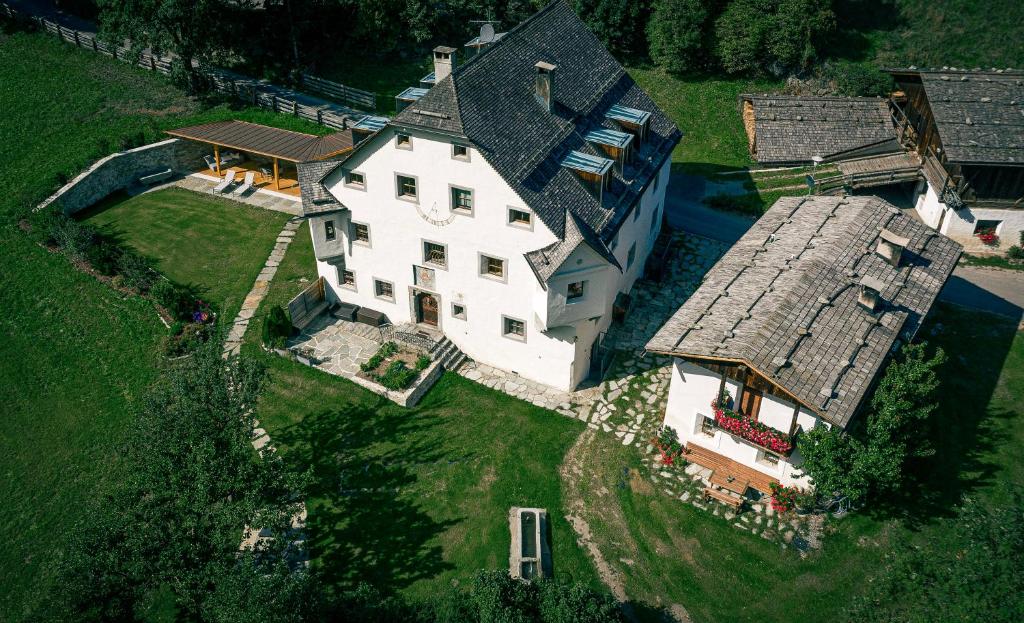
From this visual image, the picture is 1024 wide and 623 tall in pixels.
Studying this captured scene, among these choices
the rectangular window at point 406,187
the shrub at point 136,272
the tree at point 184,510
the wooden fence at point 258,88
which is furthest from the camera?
the wooden fence at point 258,88

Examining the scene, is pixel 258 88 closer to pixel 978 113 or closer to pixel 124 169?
pixel 124 169

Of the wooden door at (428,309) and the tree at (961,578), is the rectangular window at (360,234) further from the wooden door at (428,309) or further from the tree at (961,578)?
the tree at (961,578)

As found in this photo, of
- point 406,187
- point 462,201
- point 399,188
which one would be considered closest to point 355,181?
point 399,188

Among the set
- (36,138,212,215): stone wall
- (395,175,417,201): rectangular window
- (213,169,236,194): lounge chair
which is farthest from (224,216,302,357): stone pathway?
(395,175,417,201): rectangular window

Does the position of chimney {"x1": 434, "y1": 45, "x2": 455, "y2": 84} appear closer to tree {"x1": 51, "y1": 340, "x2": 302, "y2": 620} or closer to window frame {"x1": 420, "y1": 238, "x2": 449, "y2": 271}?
window frame {"x1": 420, "y1": 238, "x2": 449, "y2": 271}

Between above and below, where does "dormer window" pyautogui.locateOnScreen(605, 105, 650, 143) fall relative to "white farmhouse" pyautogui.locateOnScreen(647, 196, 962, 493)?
above

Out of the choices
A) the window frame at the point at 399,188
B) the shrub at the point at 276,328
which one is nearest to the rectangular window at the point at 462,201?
the window frame at the point at 399,188
